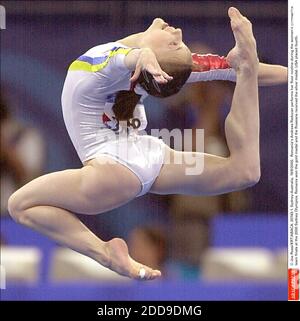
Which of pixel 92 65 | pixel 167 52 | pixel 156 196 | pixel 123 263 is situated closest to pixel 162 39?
pixel 167 52

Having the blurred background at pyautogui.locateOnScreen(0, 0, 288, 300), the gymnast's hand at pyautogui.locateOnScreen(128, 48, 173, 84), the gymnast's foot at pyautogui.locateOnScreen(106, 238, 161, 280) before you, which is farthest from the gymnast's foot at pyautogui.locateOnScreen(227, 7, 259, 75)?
the gymnast's foot at pyautogui.locateOnScreen(106, 238, 161, 280)

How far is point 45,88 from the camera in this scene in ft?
9.35

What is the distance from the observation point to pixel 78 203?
8.60ft

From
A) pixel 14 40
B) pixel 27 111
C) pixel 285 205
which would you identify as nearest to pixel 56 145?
pixel 27 111

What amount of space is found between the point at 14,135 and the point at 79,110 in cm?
41

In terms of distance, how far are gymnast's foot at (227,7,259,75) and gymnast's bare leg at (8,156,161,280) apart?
41 cm

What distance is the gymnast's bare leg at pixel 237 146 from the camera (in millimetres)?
2650

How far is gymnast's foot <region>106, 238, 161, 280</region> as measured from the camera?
259cm

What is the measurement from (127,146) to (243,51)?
15.6 inches

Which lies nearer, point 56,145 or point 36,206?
point 36,206

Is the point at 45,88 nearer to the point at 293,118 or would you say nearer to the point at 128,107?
the point at 128,107

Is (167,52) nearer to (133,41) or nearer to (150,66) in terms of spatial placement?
(133,41)
